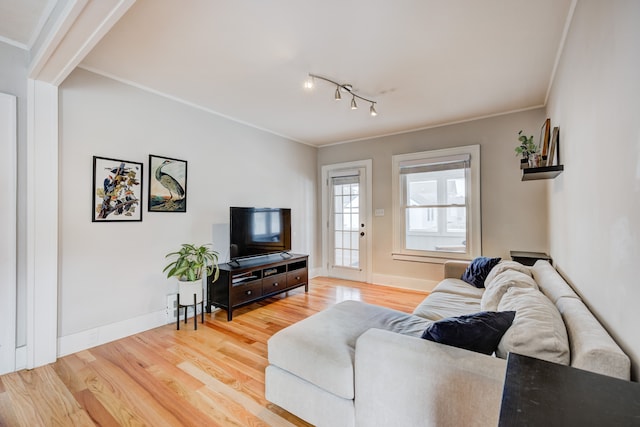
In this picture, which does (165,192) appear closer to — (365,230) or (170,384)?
(170,384)

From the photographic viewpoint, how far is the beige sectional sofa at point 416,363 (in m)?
1.11

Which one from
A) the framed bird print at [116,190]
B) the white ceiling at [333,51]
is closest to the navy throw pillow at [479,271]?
the white ceiling at [333,51]

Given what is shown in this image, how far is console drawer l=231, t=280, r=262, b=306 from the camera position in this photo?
3.33m

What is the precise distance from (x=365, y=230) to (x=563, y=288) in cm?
338

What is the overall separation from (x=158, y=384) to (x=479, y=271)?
3.02 meters

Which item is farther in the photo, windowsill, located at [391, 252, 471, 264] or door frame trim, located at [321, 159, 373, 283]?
door frame trim, located at [321, 159, 373, 283]

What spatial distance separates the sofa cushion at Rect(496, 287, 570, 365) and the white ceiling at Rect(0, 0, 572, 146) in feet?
6.01

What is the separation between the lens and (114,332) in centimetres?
276

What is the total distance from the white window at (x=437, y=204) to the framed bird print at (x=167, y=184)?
10.3 ft

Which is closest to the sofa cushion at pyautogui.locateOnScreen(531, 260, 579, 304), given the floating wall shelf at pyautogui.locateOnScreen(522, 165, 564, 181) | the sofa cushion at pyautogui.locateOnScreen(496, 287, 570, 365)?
the sofa cushion at pyautogui.locateOnScreen(496, 287, 570, 365)

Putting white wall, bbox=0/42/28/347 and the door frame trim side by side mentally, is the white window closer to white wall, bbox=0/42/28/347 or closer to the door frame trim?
the door frame trim

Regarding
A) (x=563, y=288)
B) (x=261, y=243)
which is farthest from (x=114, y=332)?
(x=563, y=288)

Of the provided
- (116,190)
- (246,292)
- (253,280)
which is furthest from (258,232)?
(116,190)

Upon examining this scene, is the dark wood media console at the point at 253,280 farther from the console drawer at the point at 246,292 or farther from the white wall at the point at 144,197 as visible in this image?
the white wall at the point at 144,197
